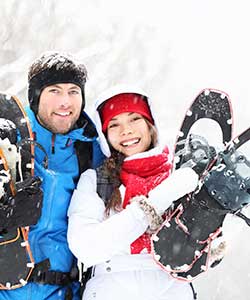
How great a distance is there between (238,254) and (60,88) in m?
14.1

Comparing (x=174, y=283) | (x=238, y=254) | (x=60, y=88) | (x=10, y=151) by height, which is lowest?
(x=238, y=254)

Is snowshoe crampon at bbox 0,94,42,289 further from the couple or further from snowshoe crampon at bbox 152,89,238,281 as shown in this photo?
snowshoe crampon at bbox 152,89,238,281

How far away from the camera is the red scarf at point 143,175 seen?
194cm

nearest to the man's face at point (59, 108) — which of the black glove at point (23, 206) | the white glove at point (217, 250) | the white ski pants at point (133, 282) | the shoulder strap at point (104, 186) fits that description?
the shoulder strap at point (104, 186)

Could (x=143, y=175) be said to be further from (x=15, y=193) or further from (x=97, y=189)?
(x=15, y=193)

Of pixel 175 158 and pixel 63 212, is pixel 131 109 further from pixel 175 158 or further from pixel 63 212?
pixel 63 212

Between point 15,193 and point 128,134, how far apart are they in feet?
1.75

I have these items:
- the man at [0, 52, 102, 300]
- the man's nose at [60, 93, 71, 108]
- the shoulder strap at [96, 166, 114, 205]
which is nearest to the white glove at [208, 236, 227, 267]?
the shoulder strap at [96, 166, 114, 205]

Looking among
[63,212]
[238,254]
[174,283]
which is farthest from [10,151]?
[238,254]

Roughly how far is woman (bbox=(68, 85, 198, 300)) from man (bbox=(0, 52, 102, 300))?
73 millimetres

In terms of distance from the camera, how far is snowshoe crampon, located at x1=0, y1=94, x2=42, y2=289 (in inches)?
69.0

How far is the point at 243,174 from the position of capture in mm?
1678

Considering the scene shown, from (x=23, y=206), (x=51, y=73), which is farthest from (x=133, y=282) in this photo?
(x=51, y=73)

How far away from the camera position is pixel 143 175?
6.54ft
